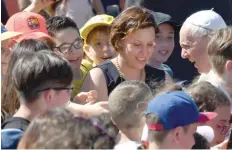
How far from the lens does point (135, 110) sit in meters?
3.76

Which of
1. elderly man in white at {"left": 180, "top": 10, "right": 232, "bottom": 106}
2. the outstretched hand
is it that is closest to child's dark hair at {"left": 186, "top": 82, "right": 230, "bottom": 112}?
the outstretched hand

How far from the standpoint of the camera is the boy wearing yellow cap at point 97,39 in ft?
18.1

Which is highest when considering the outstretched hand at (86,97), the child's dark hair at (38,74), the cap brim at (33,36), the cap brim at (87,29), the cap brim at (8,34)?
the child's dark hair at (38,74)

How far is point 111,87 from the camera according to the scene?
4.76 metres

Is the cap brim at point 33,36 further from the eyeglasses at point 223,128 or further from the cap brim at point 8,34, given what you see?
the eyeglasses at point 223,128

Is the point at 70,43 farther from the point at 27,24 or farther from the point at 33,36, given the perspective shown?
the point at 33,36

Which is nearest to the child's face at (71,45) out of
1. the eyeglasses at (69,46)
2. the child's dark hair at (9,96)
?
the eyeglasses at (69,46)

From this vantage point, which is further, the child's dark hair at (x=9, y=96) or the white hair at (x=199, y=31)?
the white hair at (x=199, y=31)

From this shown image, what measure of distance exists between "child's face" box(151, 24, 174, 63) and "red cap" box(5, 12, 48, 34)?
3.78ft

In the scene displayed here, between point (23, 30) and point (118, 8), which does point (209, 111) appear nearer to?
point (23, 30)

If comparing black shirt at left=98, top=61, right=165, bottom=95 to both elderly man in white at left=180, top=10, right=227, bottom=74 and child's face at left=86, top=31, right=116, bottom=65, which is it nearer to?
elderly man in white at left=180, top=10, right=227, bottom=74

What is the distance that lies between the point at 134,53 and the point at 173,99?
5.15ft

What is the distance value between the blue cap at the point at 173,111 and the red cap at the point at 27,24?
1.78 metres

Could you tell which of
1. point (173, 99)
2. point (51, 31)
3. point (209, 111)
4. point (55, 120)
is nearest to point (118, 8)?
point (51, 31)
